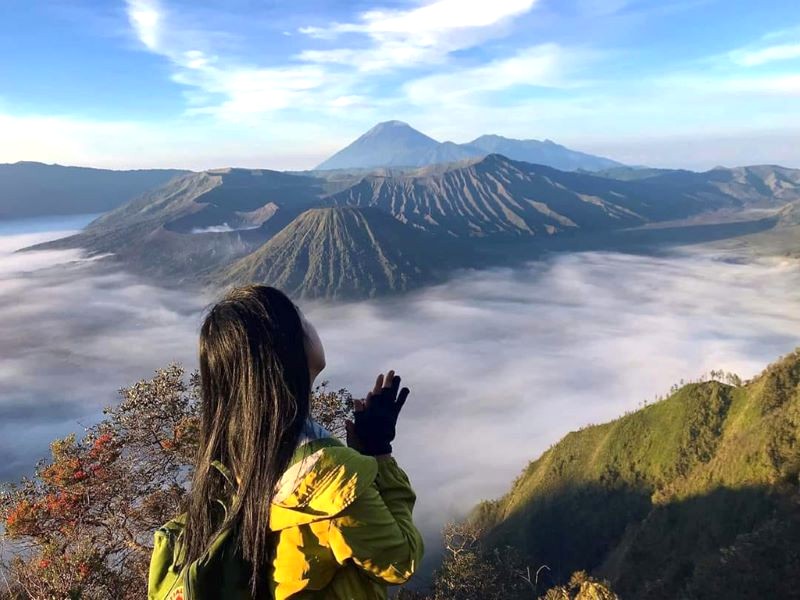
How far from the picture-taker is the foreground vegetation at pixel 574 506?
703 cm

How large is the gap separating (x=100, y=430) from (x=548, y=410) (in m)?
87.7

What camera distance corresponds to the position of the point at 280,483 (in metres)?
1.75

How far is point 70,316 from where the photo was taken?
156375 mm

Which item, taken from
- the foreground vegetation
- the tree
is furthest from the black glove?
the tree

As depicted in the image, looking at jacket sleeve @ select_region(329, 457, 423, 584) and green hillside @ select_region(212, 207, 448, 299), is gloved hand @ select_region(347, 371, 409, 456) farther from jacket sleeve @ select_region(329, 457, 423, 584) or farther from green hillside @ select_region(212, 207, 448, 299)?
green hillside @ select_region(212, 207, 448, 299)

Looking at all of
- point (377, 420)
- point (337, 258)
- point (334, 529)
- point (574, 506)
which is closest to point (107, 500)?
point (377, 420)

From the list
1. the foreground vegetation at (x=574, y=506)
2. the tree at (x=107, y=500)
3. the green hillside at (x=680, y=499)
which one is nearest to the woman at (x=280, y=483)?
the foreground vegetation at (x=574, y=506)

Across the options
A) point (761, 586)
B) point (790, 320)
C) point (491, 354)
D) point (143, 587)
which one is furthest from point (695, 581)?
point (790, 320)

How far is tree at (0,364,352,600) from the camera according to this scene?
6.54 meters

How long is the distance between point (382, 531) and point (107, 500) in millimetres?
6679

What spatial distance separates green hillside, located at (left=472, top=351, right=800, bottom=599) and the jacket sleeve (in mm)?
14784

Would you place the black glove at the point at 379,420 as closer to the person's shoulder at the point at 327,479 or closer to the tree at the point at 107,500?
the person's shoulder at the point at 327,479

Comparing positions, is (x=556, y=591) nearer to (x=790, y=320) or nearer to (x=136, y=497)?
(x=136, y=497)

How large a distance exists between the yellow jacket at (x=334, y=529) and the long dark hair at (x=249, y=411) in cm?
6
